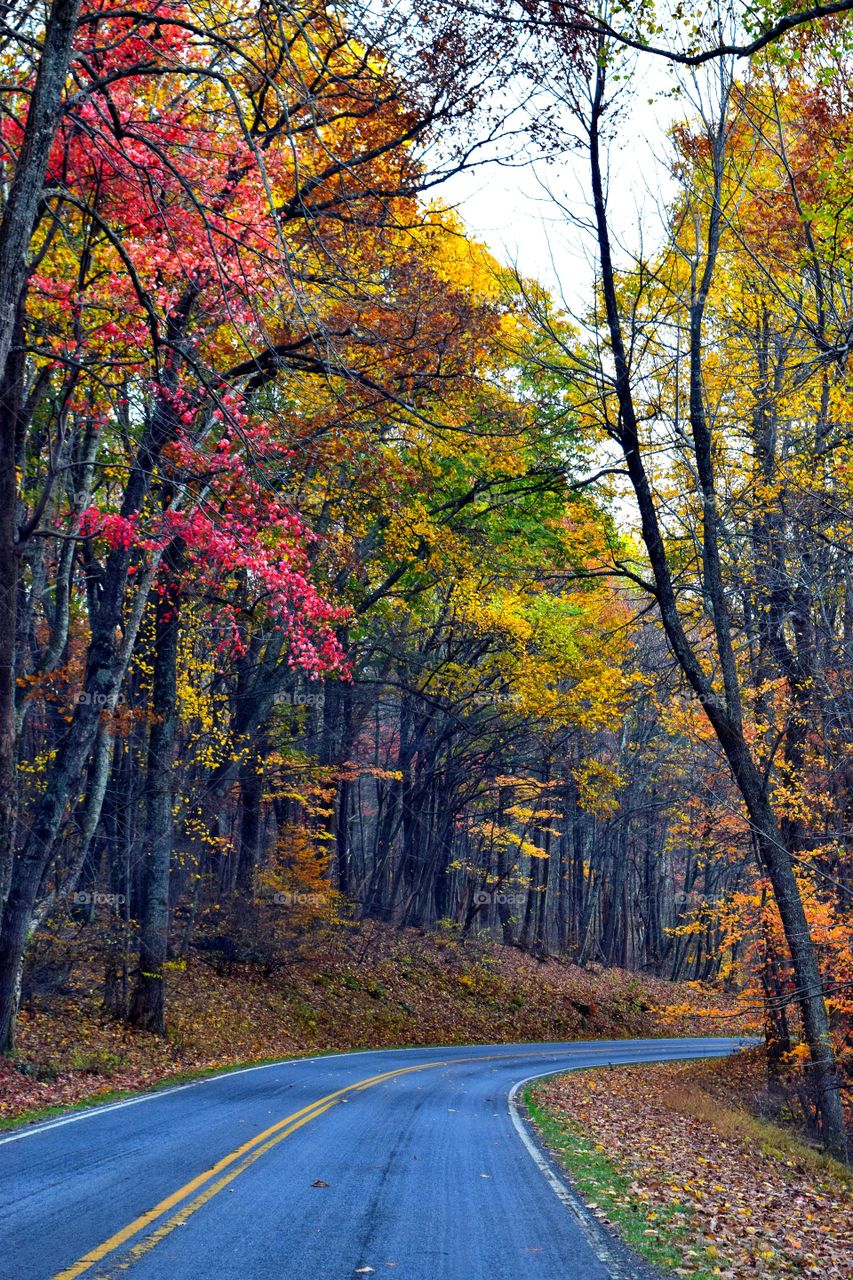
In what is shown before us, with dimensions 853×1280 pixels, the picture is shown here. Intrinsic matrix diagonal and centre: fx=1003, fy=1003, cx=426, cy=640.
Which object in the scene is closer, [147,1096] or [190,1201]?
[190,1201]

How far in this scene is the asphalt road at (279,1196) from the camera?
6.06 meters

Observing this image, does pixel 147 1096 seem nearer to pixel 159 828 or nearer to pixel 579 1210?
pixel 159 828

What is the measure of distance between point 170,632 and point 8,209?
1041 cm

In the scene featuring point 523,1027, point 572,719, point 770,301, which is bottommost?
point 523,1027

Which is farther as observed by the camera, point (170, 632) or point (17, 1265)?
point (170, 632)

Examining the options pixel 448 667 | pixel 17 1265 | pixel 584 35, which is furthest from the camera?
pixel 448 667

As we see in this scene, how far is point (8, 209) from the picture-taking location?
8492 millimetres

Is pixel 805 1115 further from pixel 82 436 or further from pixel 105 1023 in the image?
pixel 82 436

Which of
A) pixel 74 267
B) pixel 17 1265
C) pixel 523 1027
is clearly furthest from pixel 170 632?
pixel 523 1027

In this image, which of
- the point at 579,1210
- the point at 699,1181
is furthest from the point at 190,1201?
the point at 699,1181

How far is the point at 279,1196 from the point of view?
784 centimetres

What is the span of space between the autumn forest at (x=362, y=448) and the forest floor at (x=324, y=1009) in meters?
0.65

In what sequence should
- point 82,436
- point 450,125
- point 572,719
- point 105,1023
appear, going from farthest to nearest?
point 572,719 → point 82,436 → point 105,1023 → point 450,125

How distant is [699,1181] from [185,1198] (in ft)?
18.0
